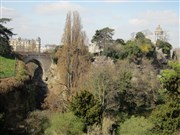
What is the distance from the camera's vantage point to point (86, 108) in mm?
25500

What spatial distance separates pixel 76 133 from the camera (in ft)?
76.1

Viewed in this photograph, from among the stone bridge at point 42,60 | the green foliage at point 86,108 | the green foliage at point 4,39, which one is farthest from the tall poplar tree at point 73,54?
the stone bridge at point 42,60

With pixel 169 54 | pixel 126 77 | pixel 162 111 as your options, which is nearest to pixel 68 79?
pixel 126 77

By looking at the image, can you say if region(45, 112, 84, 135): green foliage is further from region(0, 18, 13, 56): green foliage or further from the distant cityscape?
the distant cityscape

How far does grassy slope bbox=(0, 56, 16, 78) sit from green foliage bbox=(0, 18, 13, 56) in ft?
4.09

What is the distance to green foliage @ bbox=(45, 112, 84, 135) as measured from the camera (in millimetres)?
22672

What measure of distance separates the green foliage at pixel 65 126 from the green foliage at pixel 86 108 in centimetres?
113

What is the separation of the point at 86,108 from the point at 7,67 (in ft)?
49.7

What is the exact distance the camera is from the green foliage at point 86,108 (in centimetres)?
2512

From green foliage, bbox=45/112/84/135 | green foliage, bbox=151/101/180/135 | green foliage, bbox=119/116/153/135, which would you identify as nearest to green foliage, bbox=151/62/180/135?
green foliage, bbox=151/101/180/135

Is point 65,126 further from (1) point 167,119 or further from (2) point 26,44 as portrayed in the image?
(2) point 26,44

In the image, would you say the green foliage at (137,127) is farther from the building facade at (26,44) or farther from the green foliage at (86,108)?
the building facade at (26,44)

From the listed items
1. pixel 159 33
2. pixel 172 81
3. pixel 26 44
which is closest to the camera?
pixel 172 81

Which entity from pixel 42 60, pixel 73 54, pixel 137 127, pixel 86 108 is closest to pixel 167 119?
pixel 137 127
